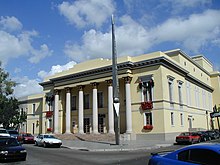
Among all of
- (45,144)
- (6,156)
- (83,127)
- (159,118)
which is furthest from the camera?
(83,127)

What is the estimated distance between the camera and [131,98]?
3791cm

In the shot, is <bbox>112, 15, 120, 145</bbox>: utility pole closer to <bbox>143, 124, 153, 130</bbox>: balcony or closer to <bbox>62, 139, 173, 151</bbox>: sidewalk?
<bbox>62, 139, 173, 151</bbox>: sidewalk

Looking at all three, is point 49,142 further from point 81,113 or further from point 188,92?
point 188,92

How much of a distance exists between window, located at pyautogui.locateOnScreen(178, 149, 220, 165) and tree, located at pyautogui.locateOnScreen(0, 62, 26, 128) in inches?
2019

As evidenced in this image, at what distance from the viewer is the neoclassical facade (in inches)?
1409

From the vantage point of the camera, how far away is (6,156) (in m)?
14.9

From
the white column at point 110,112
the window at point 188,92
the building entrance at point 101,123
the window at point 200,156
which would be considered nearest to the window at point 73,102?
the building entrance at point 101,123

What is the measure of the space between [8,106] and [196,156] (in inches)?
2038

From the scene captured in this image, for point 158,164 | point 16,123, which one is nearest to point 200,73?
point 16,123

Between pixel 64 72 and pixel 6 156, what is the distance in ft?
110

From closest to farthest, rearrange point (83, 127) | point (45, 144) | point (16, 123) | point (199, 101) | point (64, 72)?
point (45, 144) → point (83, 127) → point (64, 72) → point (199, 101) → point (16, 123)

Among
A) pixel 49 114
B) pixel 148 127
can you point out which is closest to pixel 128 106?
pixel 148 127

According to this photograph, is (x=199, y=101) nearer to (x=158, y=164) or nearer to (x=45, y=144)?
(x=45, y=144)

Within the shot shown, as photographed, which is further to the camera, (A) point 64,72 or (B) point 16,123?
(B) point 16,123
